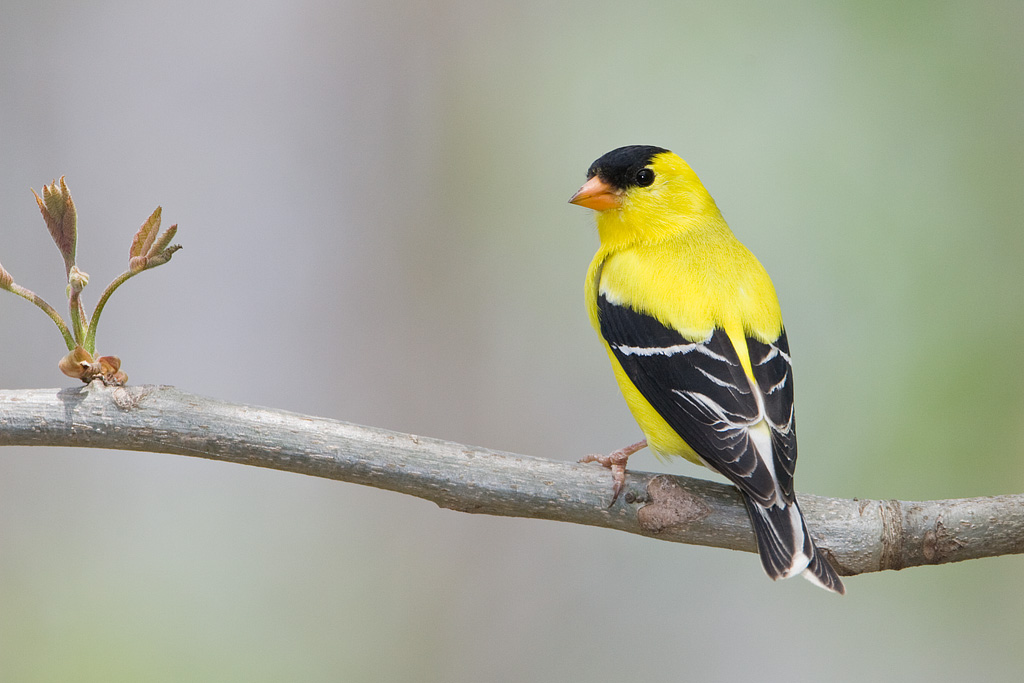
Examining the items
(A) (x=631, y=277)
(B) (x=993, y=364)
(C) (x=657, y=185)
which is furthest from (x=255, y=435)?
(B) (x=993, y=364)

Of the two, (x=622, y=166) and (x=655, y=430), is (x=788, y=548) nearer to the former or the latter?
(x=655, y=430)

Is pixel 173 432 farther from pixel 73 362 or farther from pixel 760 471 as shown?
pixel 760 471

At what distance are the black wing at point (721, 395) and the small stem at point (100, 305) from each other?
3.29 ft

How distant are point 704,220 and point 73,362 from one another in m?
1.58

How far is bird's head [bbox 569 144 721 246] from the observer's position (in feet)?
7.09

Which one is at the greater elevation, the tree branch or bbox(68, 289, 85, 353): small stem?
bbox(68, 289, 85, 353): small stem

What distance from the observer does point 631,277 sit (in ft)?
6.30

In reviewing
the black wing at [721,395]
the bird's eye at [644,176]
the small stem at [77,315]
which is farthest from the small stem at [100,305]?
the bird's eye at [644,176]

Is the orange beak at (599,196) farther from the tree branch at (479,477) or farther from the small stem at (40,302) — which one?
the small stem at (40,302)

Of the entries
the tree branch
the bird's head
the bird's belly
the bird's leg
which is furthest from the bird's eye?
the tree branch

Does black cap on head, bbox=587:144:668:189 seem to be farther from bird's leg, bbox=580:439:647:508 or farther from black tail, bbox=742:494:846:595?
black tail, bbox=742:494:846:595

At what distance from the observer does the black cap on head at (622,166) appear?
217 centimetres

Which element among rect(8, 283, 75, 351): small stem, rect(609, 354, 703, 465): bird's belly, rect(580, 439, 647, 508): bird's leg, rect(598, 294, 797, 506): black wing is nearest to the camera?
rect(8, 283, 75, 351): small stem

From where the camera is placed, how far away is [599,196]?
7.06 ft
